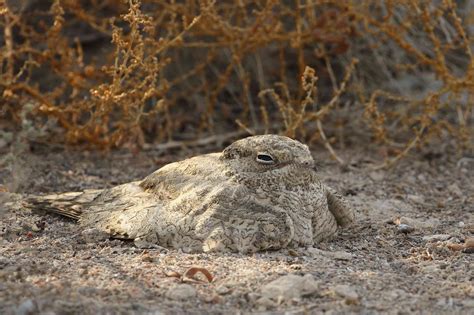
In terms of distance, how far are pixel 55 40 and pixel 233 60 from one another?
1.27 metres

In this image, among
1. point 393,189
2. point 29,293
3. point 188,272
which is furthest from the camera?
point 393,189

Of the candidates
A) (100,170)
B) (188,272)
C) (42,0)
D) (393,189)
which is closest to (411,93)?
(393,189)

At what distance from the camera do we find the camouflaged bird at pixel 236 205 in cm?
358

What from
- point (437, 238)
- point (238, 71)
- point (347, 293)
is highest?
point (238, 71)

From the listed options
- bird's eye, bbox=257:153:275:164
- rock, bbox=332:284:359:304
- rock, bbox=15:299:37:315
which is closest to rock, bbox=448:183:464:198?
bird's eye, bbox=257:153:275:164

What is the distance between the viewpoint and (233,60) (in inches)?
225

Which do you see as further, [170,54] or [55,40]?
[170,54]

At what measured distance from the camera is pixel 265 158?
3.74 meters

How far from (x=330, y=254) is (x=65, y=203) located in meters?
1.45

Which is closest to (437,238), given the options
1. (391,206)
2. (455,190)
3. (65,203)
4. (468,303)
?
(391,206)

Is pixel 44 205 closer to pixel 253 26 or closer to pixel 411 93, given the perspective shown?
pixel 253 26

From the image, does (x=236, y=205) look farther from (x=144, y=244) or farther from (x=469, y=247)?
(x=469, y=247)

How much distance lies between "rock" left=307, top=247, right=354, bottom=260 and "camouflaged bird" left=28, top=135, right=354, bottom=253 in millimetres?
54

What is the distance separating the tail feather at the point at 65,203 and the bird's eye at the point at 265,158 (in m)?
0.97
